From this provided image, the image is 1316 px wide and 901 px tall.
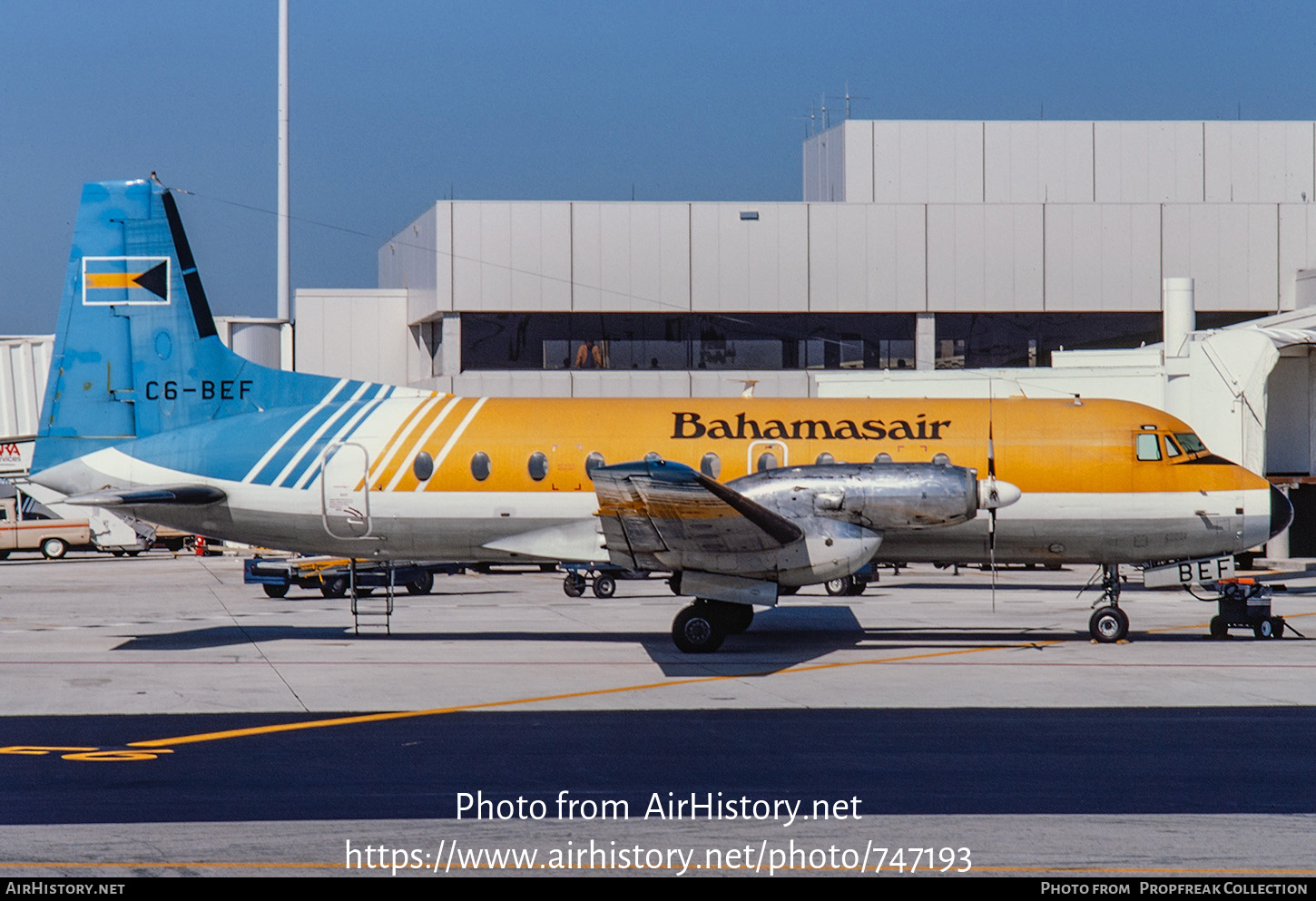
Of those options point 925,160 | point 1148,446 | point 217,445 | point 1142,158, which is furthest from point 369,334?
point 1148,446

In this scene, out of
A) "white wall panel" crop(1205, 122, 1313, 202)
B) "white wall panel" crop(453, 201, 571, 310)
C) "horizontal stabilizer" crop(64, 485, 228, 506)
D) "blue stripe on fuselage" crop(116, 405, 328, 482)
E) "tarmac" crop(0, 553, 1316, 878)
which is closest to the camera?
"tarmac" crop(0, 553, 1316, 878)

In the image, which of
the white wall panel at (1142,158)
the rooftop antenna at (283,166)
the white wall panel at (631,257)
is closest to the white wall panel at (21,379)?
the rooftop antenna at (283,166)

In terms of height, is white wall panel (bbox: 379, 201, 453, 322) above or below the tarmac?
above

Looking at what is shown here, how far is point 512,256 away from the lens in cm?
4259

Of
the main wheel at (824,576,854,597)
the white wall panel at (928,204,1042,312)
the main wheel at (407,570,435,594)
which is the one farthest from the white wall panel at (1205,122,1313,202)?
the main wheel at (407,570,435,594)

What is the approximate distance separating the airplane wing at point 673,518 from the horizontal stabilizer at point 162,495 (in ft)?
20.7

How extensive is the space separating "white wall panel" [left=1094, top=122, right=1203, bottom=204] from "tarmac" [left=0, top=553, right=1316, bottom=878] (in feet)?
118

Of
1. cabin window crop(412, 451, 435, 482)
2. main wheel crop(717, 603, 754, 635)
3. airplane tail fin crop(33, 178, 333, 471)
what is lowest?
main wheel crop(717, 603, 754, 635)

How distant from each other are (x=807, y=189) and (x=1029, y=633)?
41.7 metres

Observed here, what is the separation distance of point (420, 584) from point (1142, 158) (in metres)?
39.2

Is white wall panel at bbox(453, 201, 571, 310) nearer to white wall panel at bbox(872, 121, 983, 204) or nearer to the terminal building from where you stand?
the terminal building

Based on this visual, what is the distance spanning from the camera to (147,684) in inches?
→ 609

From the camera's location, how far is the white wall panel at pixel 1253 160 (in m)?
53.8

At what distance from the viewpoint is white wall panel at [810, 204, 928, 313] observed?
42969 mm
